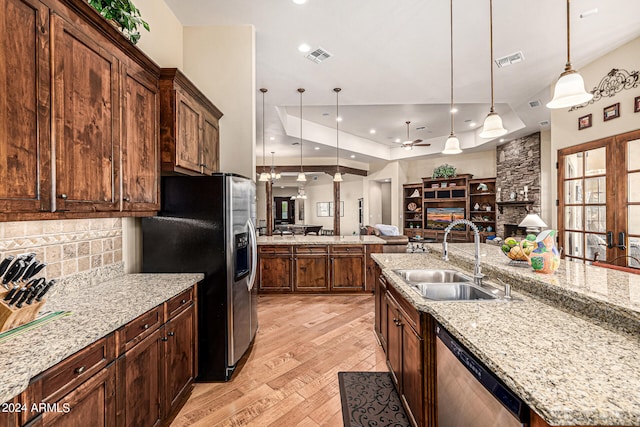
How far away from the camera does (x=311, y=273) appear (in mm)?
4734

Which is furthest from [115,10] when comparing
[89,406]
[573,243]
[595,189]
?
[573,243]

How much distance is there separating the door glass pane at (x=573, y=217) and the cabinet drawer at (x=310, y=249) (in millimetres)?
3529

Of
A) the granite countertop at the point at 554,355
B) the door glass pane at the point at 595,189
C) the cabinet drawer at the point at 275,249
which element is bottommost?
the cabinet drawer at the point at 275,249

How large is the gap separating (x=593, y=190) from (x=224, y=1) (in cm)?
489

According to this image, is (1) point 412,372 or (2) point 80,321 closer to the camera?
(2) point 80,321

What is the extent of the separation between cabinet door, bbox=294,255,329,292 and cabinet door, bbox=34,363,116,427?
342cm

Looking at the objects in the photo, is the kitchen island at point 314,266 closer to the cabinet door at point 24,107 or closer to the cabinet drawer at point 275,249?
the cabinet drawer at point 275,249

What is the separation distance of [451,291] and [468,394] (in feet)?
3.40

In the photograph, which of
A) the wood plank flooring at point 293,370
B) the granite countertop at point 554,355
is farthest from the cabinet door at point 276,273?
the granite countertop at point 554,355

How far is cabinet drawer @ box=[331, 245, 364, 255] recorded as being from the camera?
4.77m

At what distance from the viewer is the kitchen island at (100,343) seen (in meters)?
0.99

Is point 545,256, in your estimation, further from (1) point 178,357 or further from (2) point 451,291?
(1) point 178,357

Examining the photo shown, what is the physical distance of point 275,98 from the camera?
485 cm

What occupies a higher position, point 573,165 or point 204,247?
point 573,165
